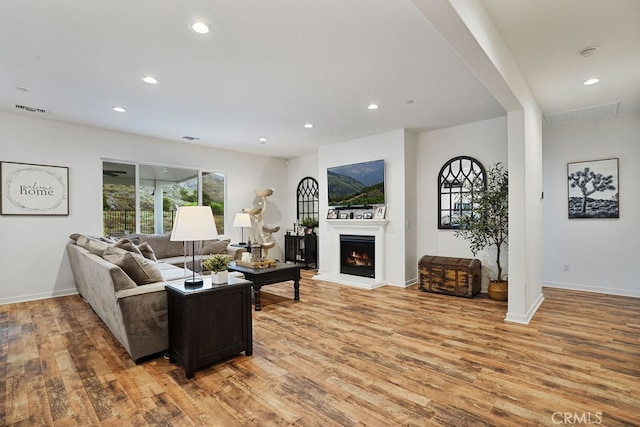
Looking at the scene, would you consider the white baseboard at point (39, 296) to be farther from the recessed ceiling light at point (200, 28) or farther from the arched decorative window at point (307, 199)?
the recessed ceiling light at point (200, 28)

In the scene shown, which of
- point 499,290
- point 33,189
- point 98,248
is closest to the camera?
point 98,248

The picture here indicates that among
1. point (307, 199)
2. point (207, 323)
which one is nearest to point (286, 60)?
point (207, 323)

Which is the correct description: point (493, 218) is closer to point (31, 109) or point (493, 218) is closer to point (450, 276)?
point (450, 276)

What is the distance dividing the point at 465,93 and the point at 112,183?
590 centimetres

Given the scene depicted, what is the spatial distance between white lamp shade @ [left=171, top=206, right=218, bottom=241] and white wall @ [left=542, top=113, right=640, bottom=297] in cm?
550

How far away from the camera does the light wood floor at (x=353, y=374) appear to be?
2002 millimetres

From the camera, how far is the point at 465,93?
3908 mm

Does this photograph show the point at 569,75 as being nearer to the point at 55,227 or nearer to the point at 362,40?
the point at 362,40

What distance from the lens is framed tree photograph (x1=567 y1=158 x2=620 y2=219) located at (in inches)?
189

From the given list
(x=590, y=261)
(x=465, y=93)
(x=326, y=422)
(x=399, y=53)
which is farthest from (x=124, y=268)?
(x=590, y=261)

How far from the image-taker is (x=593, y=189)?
4949 millimetres

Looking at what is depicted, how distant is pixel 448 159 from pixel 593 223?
2.42 m

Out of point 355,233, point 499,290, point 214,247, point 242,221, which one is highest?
point 242,221
